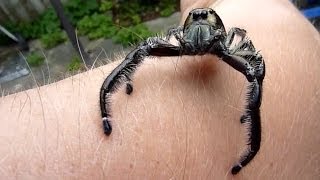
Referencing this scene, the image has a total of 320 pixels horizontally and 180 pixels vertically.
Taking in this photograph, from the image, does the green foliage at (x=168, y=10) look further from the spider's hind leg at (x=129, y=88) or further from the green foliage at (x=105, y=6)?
the spider's hind leg at (x=129, y=88)

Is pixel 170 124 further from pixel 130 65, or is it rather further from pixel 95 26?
pixel 95 26

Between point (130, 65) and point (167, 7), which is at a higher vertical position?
point (130, 65)

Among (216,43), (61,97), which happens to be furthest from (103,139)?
(216,43)

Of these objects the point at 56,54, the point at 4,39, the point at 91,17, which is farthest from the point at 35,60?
the point at 91,17

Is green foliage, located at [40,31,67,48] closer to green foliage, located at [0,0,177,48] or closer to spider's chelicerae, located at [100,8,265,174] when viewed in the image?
green foliage, located at [0,0,177,48]

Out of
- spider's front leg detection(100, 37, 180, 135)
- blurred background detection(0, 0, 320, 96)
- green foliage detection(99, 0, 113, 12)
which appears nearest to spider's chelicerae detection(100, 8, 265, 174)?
spider's front leg detection(100, 37, 180, 135)

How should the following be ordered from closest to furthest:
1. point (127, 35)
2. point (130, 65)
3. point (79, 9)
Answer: point (130, 65), point (127, 35), point (79, 9)
